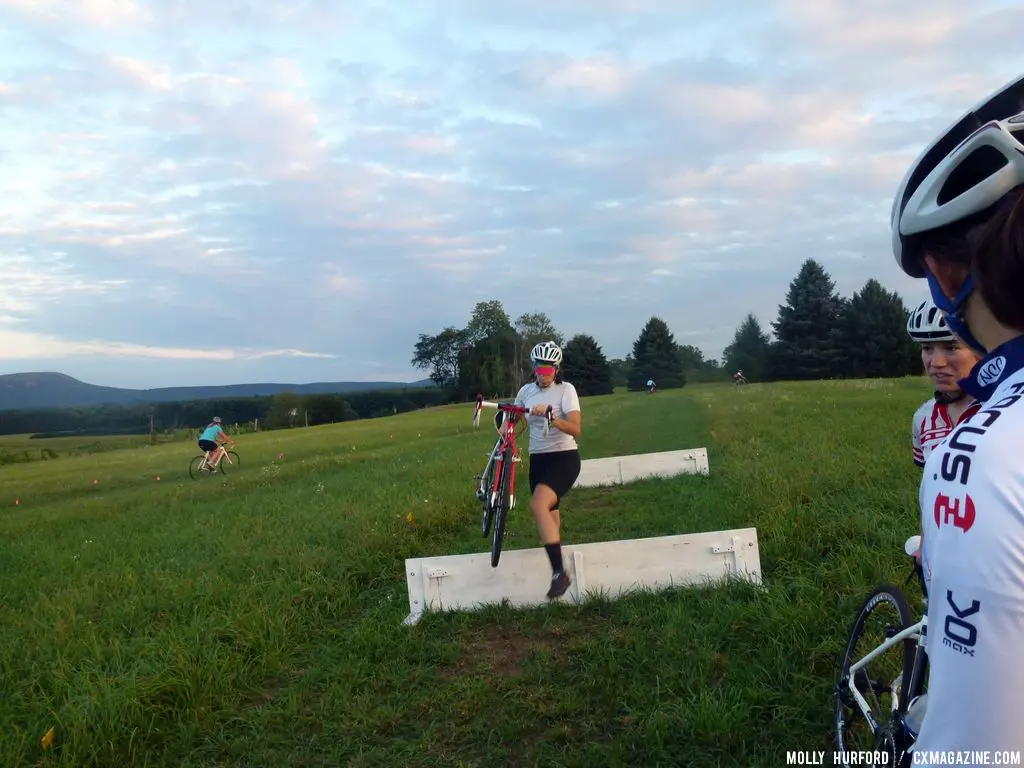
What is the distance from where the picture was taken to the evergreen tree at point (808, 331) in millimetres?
67875

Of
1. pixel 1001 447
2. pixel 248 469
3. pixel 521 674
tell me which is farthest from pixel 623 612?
pixel 248 469

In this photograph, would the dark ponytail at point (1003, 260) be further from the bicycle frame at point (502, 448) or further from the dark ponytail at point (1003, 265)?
the bicycle frame at point (502, 448)

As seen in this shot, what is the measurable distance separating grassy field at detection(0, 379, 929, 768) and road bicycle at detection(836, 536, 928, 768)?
0.36 meters

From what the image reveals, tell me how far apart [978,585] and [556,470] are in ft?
19.1

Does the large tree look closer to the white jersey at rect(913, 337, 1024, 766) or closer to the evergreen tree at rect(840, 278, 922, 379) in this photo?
the evergreen tree at rect(840, 278, 922, 379)

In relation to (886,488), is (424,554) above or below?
below

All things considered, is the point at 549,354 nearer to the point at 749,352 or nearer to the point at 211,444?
the point at 211,444

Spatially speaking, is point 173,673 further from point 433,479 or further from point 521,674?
point 433,479

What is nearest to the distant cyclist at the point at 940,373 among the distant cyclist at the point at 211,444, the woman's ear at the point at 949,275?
the woman's ear at the point at 949,275

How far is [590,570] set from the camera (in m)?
6.19

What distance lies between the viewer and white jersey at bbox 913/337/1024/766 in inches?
35.9

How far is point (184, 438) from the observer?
131 ft

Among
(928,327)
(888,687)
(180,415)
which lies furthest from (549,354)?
(180,415)

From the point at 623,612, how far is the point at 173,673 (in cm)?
341
